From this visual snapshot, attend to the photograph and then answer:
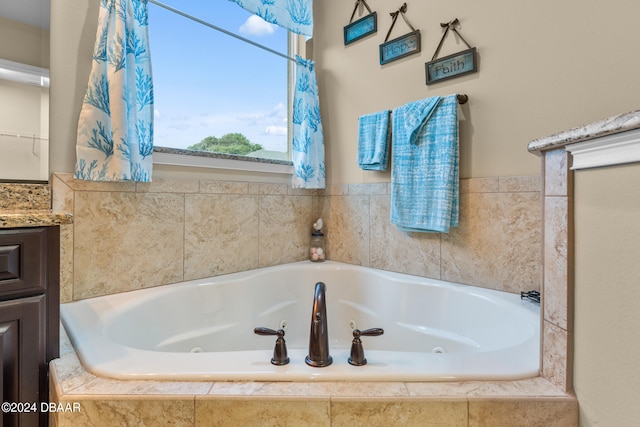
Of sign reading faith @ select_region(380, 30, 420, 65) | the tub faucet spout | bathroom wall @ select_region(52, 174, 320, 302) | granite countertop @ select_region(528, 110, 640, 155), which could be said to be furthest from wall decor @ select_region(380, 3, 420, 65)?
the tub faucet spout

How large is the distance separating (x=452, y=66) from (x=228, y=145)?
1.31 metres

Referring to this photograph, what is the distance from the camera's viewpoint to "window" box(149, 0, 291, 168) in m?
1.68

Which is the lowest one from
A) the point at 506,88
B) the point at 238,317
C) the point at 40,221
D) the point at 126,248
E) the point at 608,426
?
the point at 238,317

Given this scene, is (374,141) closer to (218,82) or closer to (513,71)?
(513,71)

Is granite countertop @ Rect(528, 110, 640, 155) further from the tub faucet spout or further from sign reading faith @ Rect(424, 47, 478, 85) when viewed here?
sign reading faith @ Rect(424, 47, 478, 85)

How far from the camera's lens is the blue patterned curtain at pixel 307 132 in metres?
2.05

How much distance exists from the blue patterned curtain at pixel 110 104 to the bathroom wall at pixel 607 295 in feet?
5.09

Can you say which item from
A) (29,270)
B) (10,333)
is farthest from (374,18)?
(10,333)

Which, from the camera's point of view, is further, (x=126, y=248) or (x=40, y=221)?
(x=126, y=248)

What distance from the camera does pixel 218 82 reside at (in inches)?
75.5

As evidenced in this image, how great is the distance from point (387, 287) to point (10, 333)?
1.52 m

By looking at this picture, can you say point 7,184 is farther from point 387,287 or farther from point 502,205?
point 502,205

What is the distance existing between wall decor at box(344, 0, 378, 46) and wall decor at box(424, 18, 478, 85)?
0.47m

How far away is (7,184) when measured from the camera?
46.1 inches
